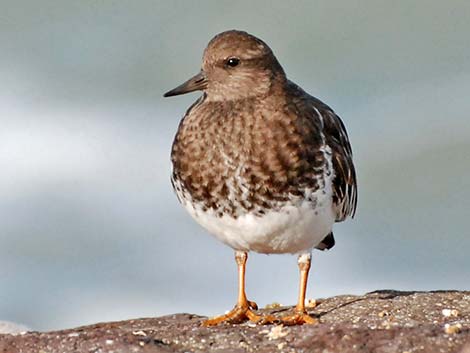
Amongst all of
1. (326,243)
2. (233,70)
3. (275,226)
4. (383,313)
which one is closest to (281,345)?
(275,226)

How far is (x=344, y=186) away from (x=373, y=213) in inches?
272

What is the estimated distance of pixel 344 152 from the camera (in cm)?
640

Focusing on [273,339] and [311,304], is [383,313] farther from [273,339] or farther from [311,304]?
[273,339]

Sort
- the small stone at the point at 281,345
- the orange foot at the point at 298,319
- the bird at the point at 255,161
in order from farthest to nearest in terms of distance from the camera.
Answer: the orange foot at the point at 298,319, the bird at the point at 255,161, the small stone at the point at 281,345

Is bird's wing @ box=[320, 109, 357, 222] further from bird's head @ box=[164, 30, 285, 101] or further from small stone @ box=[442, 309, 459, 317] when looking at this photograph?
small stone @ box=[442, 309, 459, 317]

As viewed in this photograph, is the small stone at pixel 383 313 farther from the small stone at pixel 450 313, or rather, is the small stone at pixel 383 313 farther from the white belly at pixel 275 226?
the white belly at pixel 275 226

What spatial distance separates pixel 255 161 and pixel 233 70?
0.52 metres

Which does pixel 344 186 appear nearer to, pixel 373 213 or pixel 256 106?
pixel 256 106

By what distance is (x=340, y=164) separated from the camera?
6242 mm

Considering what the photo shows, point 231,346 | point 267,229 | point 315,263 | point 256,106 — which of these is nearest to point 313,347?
point 231,346

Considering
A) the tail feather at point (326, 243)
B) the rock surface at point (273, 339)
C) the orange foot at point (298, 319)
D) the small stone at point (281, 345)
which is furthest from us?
the tail feather at point (326, 243)

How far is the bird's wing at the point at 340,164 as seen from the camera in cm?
620

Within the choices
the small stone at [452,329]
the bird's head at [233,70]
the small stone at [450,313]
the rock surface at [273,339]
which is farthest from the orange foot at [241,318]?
the small stone at [452,329]

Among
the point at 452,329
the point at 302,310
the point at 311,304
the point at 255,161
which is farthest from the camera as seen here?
the point at 311,304
